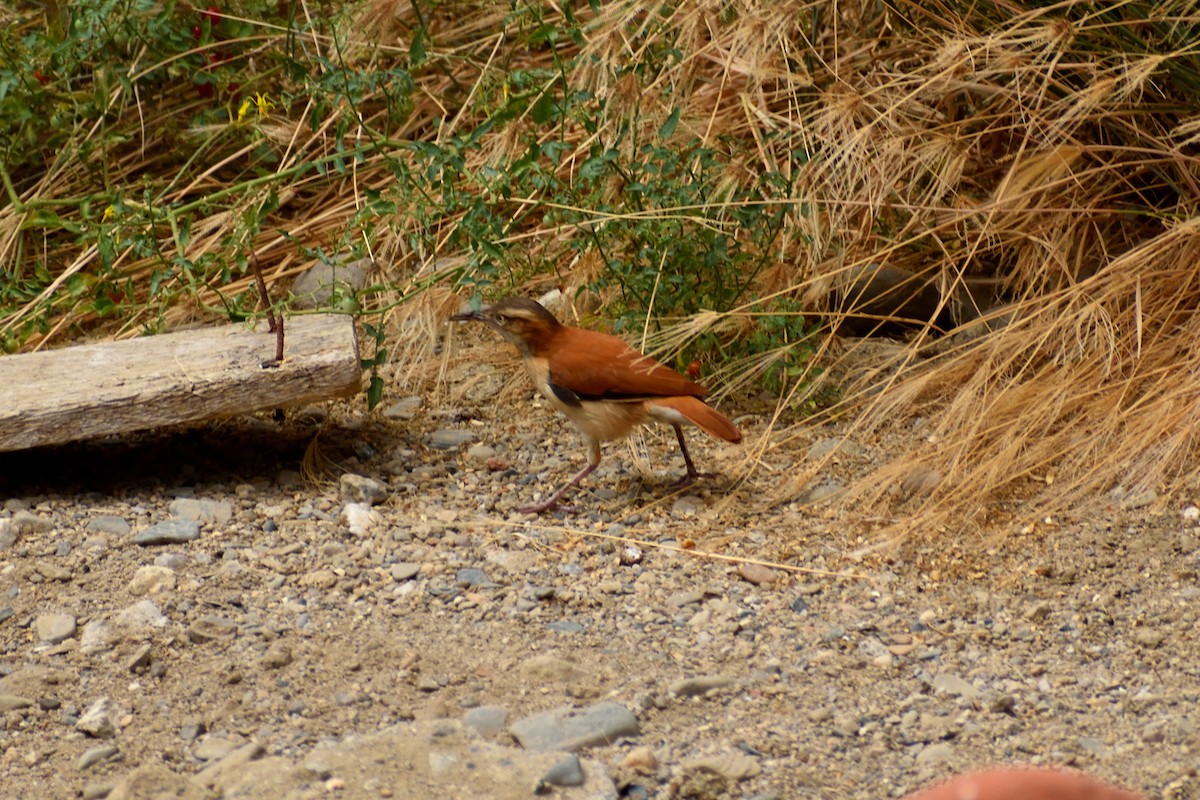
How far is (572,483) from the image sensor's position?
4418 millimetres

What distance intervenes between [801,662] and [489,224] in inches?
85.1

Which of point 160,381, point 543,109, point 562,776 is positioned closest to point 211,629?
point 160,381

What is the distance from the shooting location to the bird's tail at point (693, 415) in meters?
4.21

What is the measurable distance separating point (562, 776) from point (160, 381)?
2171 mm

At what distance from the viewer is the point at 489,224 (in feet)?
15.9

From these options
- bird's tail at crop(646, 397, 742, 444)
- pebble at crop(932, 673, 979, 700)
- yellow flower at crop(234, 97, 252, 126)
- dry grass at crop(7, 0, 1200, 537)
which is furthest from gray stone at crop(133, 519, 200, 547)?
yellow flower at crop(234, 97, 252, 126)

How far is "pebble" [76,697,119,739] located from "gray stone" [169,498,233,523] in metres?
1.10

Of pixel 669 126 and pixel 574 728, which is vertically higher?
pixel 669 126

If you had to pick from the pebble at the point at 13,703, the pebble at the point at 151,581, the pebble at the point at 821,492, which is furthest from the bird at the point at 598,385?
the pebble at the point at 13,703

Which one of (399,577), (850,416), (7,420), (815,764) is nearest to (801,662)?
→ (815,764)

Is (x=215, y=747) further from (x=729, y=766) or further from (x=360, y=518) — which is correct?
(x=360, y=518)

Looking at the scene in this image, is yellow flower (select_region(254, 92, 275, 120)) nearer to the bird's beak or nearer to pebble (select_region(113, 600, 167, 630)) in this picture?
the bird's beak

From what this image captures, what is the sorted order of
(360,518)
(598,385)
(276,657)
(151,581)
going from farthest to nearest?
1. (598,385)
2. (360,518)
3. (151,581)
4. (276,657)

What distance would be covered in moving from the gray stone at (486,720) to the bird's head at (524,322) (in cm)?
172
